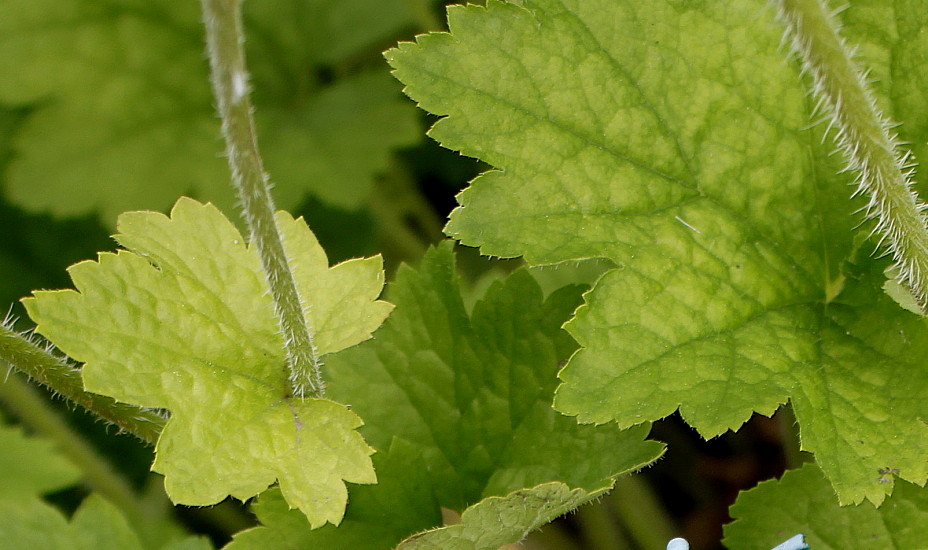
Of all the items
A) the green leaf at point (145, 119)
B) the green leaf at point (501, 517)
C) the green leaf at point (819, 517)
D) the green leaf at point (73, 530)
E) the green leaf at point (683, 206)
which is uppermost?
the green leaf at point (145, 119)

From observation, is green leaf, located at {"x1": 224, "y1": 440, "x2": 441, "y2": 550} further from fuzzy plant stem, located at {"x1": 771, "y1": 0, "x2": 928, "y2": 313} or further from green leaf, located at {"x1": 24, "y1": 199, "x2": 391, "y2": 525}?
fuzzy plant stem, located at {"x1": 771, "y1": 0, "x2": 928, "y2": 313}

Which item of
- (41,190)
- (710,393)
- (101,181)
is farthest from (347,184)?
(710,393)

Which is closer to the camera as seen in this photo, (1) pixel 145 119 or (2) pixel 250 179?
(2) pixel 250 179

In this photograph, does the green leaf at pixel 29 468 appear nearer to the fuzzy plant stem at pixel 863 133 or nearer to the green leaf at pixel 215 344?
the green leaf at pixel 215 344

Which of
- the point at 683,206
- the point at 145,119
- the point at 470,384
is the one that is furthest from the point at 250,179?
the point at 145,119

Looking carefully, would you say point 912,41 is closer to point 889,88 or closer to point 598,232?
point 889,88

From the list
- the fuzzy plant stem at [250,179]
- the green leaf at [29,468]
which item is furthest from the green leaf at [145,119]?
the fuzzy plant stem at [250,179]

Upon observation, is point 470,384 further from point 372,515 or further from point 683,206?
point 683,206

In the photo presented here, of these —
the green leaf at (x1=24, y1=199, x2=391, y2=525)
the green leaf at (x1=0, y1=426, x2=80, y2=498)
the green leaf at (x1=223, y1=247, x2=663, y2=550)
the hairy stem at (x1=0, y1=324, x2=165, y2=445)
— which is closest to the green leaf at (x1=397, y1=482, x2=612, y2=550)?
the green leaf at (x1=223, y1=247, x2=663, y2=550)
